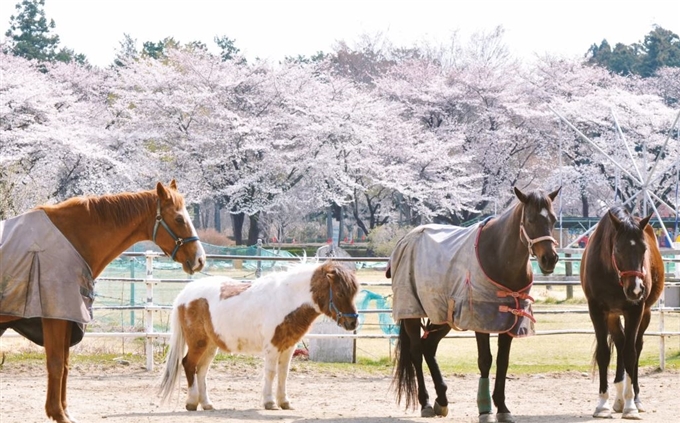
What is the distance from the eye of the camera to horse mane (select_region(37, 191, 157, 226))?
19.1 ft

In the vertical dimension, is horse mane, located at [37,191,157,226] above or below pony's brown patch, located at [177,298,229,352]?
above

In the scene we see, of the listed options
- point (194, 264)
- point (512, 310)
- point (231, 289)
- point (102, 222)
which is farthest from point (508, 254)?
point (102, 222)

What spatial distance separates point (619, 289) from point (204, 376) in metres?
3.36

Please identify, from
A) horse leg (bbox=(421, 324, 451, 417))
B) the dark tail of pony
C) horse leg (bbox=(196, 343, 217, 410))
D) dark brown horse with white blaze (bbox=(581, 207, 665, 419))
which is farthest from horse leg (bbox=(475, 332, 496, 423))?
horse leg (bbox=(196, 343, 217, 410))

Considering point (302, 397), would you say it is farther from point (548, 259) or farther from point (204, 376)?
point (548, 259)

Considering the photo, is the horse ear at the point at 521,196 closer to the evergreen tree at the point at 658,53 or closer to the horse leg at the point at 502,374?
the horse leg at the point at 502,374

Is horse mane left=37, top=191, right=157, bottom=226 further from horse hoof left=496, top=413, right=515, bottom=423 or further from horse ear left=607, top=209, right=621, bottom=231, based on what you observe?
horse ear left=607, top=209, right=621, bottom=231

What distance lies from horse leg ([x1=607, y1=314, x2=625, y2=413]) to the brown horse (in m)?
3.37

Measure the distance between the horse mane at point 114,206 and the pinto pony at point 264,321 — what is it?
1.96 meters

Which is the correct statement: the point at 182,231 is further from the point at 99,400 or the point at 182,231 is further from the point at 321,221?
the point at 321,221

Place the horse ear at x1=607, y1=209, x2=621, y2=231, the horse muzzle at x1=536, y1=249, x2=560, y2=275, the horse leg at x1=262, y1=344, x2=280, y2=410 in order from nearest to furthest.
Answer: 1. the horse muzzle at x1=536, y1=249, x2=560, y2=275
2. the horse ear at x1=607, y1=209, x2=621, y2=231
3. the horse leg at x1=262, y1=344, x2=280, y2=410

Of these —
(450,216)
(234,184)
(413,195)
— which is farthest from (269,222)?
(450,216)

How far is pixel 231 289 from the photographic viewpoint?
26.1ft

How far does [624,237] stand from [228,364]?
5322 mm
